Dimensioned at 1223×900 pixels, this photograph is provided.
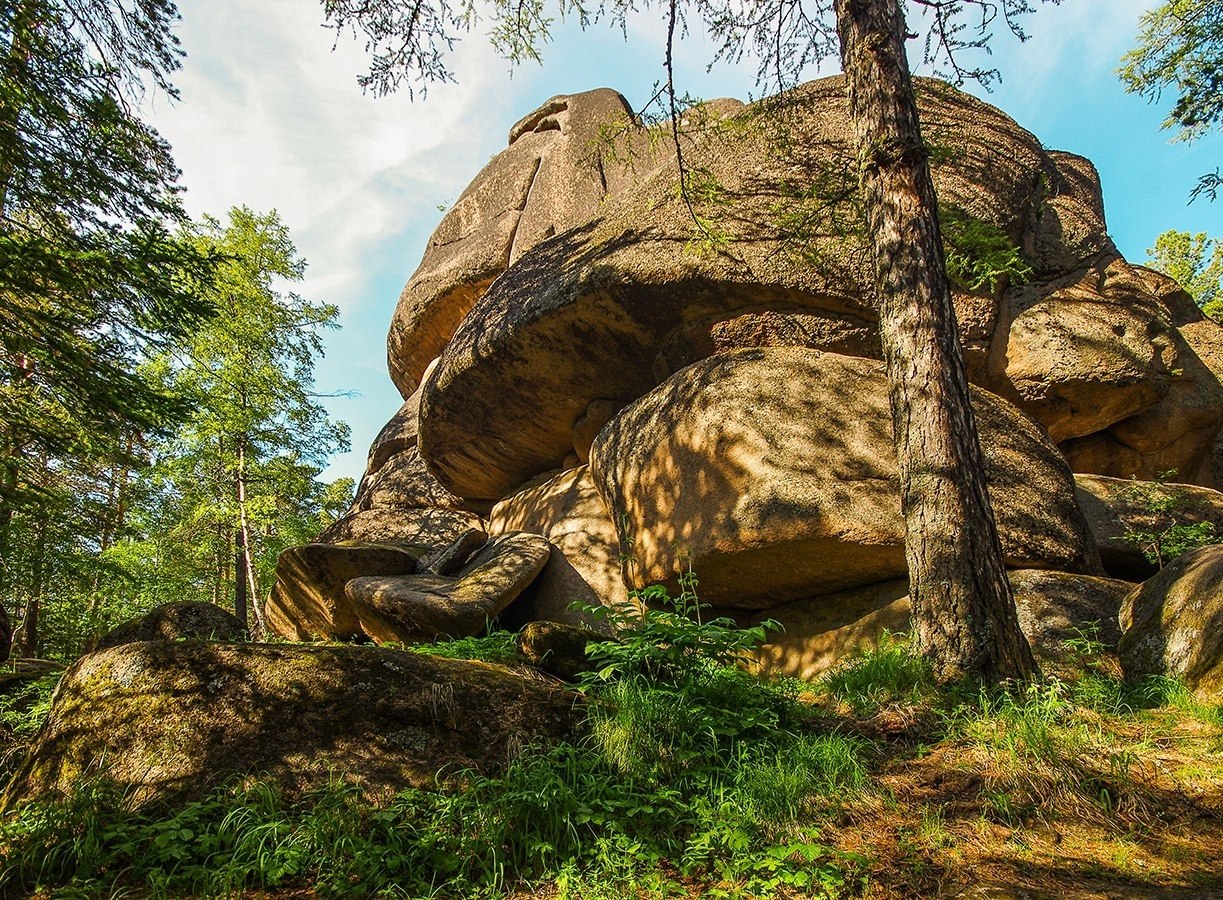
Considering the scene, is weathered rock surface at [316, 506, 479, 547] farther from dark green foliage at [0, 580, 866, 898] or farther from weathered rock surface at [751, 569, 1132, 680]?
dark green foliage at [0, 580, 866, 898]

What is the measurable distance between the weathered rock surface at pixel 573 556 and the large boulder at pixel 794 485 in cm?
124

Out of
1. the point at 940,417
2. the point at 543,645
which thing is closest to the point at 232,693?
the point at 543,645

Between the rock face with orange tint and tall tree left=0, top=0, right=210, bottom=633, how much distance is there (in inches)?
137

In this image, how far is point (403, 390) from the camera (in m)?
17.0

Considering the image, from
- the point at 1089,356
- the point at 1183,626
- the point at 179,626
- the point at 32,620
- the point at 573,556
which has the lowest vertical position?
the point at 1183,626

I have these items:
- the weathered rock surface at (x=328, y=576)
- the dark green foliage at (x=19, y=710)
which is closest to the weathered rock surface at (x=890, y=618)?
the dark green foliage at (x=19, y=710)

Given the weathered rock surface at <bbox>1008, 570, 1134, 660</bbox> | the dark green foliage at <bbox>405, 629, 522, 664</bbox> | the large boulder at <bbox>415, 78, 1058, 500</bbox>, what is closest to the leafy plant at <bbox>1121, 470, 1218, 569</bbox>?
the weathered rock surface at <bbox>1008, 570, 1134, 660</bbox>

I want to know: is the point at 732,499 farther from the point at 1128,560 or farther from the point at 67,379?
the point at 67,379

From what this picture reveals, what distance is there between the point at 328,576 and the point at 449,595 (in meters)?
2.54

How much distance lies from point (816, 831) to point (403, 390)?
51.3ft

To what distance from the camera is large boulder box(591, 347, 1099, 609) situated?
6074mm

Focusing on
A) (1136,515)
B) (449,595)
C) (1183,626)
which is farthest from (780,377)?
(449,595)

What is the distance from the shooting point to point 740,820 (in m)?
3.03

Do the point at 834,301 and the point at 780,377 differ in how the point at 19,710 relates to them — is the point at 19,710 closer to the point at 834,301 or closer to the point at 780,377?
the point at 780,377
